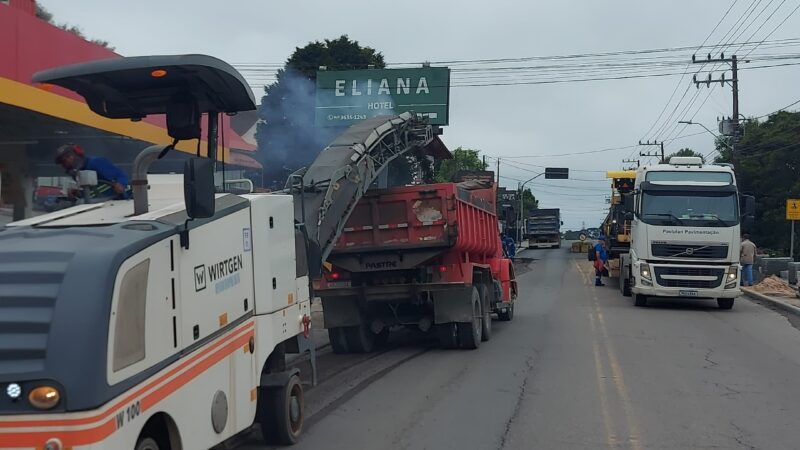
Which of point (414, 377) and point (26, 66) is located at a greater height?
point (26, 66)

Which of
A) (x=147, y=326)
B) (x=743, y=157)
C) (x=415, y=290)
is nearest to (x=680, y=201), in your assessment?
(x=415, y=290)

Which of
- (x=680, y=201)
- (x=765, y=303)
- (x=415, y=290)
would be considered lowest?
(x=765, y=303)

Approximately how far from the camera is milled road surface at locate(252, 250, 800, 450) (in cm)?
829

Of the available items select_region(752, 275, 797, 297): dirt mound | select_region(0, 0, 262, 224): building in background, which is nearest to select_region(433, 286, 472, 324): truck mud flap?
select_region(0, 0, 262, 224): building in background

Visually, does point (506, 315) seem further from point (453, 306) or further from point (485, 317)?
point (453, 306)

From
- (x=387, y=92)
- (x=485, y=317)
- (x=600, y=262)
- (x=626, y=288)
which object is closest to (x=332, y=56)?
(x=387, y=92)

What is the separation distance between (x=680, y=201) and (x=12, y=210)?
50.2ft

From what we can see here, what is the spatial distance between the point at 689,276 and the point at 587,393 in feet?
39.1

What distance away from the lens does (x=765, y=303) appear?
24562 millimetres

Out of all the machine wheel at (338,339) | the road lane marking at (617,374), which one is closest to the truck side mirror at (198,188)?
the road lane marking at (617,374)

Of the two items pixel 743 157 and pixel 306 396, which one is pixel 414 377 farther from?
pixel 743 157

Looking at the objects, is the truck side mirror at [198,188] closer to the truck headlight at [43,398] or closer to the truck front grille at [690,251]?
the truck headlight at [43,398]

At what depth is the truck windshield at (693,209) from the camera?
21.0 meters

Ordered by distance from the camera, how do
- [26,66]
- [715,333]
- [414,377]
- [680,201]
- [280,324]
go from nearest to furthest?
1. [280,324]
2. [414,377]
3. [26,66]
4. [715,333]
5. [680,201]
